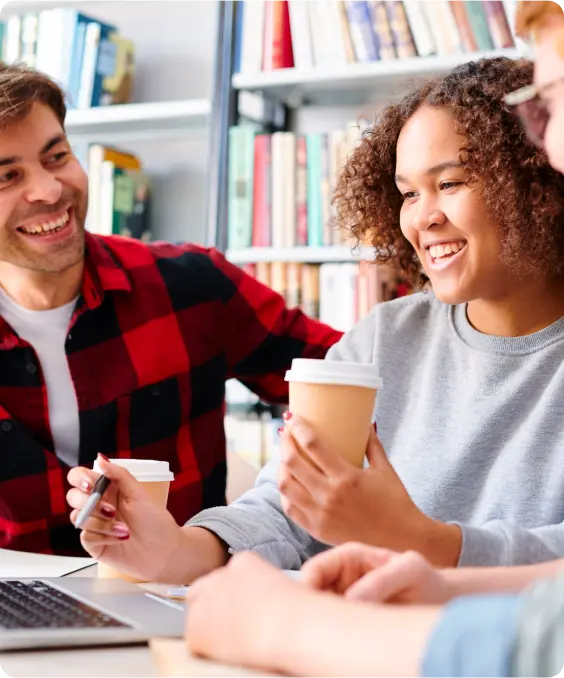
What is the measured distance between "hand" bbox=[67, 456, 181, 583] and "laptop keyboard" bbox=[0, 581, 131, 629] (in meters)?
0.10

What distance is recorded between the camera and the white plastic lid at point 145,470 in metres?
1.15

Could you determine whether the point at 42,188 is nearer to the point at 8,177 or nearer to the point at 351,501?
the point at 8,177

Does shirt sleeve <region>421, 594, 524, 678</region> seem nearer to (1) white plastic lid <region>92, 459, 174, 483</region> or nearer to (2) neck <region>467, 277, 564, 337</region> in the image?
(1) white plastic lid <region>92, 459, 174, 483</region>

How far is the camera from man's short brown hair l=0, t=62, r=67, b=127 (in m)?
1.73

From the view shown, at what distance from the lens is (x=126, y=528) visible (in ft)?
3.55

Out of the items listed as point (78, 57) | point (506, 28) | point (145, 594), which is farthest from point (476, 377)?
point (78, 57)

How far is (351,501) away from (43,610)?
32 cm

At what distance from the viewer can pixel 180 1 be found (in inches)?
122

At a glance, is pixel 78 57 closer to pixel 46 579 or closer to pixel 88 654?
pixel 46 579

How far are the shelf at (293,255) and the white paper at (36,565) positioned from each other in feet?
4.37

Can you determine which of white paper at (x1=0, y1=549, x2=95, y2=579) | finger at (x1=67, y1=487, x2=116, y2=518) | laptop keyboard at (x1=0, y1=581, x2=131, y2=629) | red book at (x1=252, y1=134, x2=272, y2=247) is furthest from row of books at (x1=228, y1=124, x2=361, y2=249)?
laptop keyboard at (x1=0, y1=581, x2=131, y2=629)

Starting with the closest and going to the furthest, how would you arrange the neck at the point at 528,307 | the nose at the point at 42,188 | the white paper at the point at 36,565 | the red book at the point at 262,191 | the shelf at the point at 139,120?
the white paper at the point at 36,565, the neck at the point at 528,307, the nose at the point at 42,188, the red book at the point at 262,191, the shelf at the point at 139,120

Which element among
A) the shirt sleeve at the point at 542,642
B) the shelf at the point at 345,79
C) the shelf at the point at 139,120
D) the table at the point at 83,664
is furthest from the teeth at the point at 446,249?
the shelf at the point at 139,120

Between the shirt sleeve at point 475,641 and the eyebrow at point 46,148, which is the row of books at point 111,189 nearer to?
the eyebrow at point 46,148
